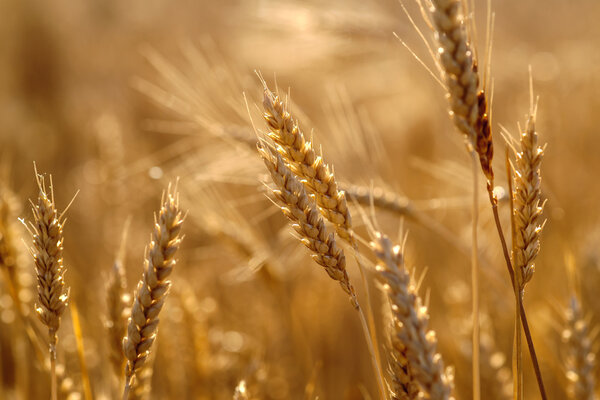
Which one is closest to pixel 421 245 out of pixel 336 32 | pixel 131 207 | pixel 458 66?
pixel 336 32

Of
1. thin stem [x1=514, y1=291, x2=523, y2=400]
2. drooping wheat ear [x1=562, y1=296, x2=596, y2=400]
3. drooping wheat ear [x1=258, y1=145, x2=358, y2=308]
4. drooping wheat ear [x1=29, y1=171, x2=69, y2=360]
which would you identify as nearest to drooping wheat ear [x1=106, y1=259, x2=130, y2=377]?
drooping wheat ear [x1=29, y1=171, x2=69, y2=360]

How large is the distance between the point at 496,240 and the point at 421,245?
472 millimetres

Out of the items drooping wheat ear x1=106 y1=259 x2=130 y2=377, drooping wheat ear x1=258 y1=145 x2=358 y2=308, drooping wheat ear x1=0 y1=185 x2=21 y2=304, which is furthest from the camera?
drooping wheat ear x1=0 y1=185 x2=21 y2=304

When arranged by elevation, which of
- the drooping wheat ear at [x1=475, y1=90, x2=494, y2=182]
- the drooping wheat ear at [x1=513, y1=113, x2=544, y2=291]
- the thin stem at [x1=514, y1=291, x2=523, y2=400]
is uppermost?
the drooping wheat ear at [x1=475, y1=90, x2=494, y2=182]

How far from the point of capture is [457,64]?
65cm

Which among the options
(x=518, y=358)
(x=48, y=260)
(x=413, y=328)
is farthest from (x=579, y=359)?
(x=48, y=260)

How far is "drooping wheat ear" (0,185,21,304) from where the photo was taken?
106 cm

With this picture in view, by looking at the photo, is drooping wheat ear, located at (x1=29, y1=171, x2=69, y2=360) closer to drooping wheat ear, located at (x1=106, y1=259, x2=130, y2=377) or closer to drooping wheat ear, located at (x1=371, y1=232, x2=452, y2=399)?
drooping wheat ear, located at (x1=106, y1=259, x2=130, y2=377)

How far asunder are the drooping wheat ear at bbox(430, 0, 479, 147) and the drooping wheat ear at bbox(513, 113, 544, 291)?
101mm

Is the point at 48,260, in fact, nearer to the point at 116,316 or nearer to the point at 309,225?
the point at 116,316

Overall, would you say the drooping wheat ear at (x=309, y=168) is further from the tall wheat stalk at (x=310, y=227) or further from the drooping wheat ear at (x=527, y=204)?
the drooping wheat ear at (x=527, y=204)

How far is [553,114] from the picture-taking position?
7.64ft

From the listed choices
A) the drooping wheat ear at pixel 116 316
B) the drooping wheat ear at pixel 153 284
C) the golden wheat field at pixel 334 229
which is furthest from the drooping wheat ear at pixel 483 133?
the drooping wheat ear at pixel 116 316

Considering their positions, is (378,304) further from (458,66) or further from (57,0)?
(57,0)
